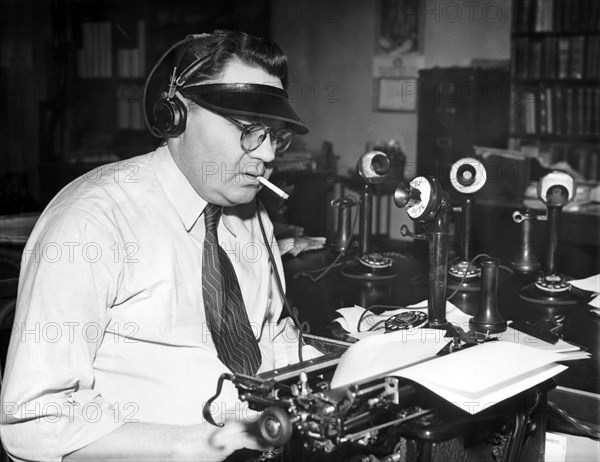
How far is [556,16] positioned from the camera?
210 inches

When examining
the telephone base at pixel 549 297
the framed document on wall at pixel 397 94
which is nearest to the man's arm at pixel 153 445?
the telephone base at pixel 549 297

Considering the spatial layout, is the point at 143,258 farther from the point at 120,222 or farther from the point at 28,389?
the point at 28,389

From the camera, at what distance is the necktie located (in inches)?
61.0

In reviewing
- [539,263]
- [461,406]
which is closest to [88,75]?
[539,263]

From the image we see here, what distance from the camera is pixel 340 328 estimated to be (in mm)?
1804

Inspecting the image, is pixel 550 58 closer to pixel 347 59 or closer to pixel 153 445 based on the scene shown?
pixel 347 59

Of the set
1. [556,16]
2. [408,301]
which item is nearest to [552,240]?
[408,301]

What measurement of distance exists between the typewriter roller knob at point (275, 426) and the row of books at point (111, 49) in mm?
4952

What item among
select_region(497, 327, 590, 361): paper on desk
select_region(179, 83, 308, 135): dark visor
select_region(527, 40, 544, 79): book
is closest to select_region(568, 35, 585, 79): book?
select_region(527, 40, 544, 79): book

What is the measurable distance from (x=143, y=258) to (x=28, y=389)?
36 centimetres

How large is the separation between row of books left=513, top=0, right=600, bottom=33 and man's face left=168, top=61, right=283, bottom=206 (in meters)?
4.35

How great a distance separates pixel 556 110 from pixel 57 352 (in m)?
4.88

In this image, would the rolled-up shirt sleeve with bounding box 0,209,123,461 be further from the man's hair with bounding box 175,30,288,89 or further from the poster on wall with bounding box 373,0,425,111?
the poster on wall with bounding box 373,0,425,111

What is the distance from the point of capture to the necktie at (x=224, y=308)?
155 centimetres
